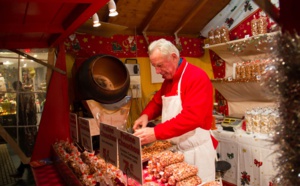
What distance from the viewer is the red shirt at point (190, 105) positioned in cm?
160

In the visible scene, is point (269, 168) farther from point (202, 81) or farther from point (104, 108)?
point (104, 108)

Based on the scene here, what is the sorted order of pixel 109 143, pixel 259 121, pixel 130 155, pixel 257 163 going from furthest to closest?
pixel 259 121 < pixel 257 163 < pixel 109 143 < pixel 130 155

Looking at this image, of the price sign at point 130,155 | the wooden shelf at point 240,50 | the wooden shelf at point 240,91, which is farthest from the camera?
the wooden shelf at point 240,91

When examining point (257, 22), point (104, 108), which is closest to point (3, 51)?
point (104, 108)

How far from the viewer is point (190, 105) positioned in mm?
1657

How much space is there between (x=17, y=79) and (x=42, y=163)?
1.00 metres

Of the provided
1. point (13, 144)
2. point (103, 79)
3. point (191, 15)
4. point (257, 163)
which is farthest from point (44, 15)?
point (257, 163)

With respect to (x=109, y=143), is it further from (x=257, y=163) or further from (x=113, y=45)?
(x=113, y=45)

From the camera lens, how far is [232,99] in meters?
4.01

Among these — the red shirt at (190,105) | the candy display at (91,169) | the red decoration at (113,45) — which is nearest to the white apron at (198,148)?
the red shirt at (190,105)

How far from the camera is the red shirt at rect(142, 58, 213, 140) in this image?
1602mm

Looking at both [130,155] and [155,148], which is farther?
[155,148]

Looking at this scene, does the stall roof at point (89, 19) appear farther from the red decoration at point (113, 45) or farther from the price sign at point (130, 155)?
the price sign at point (130, 155)

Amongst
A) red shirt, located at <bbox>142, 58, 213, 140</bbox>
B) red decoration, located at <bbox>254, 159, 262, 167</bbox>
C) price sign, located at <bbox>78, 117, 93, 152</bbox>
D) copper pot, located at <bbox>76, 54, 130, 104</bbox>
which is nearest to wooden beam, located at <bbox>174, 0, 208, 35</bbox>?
copper pot, located at <bbox>76, 54, 130, 104</bbox>
